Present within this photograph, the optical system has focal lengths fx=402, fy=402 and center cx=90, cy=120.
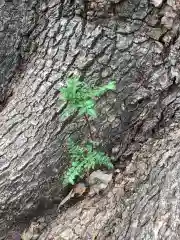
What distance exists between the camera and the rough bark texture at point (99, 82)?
2.67 m

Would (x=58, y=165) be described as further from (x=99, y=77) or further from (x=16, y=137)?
(x=99, y=77)

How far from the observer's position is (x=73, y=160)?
8.92ft

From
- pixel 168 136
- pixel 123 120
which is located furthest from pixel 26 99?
pixel 168 136

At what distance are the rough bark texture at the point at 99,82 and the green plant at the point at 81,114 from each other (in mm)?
129

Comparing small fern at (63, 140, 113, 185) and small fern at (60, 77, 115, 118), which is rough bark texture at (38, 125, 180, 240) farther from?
small fern at (60, 77, 115, 118)

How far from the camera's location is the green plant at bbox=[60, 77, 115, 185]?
7.77 ft

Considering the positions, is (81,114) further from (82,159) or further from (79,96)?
(82,159)

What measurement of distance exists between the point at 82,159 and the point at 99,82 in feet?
1.78

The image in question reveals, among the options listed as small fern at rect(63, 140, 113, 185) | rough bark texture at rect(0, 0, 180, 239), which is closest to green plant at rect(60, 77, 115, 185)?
small fern at rect(63, 140, 113, 185)

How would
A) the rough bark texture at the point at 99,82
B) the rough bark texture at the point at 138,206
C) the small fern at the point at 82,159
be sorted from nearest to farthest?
the rough bark texture at the point at 138,206, the small fern at the point at 82,159, the rough bark texture at the point at 99,82

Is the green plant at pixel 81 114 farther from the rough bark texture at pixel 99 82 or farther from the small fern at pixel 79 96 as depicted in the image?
the rough bark texture at pixel 99 82

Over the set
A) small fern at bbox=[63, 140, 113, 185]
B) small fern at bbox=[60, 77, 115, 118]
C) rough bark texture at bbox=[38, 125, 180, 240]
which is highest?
small fern at bbox=[60, 77, 115, 118]

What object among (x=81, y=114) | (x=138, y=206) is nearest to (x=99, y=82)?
(x=81, y=114)

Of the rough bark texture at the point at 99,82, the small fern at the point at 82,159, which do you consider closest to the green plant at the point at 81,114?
the small fern at the point at 82,159
